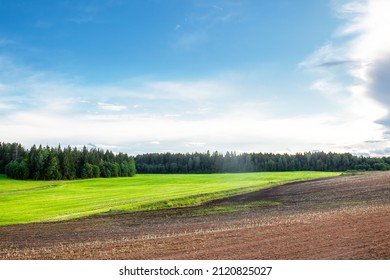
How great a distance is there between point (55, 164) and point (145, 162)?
6662cm

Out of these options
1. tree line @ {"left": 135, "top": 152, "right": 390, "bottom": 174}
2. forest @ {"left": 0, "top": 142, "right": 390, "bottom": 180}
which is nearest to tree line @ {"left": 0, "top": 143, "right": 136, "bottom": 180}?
forest @ {"left": 0, "top": 142, "right": 390, "bottom": 180}

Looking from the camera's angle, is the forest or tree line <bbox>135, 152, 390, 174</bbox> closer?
the forest

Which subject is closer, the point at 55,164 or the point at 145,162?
the point at 55,164

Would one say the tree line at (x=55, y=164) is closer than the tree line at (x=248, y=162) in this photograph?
Yes

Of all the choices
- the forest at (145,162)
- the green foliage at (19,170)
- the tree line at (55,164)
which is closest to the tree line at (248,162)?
the forest at (145,162)

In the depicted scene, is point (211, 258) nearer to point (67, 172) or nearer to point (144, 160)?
point (67, 172)

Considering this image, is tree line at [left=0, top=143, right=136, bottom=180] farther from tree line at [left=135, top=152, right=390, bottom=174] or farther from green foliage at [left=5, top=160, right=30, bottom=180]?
tree line at [left=135, top=152, right=390, bottom=174]

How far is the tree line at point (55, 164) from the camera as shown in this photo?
100438 millimetres

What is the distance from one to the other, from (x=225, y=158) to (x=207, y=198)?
347 ft

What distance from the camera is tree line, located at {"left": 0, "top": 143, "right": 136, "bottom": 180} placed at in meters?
100

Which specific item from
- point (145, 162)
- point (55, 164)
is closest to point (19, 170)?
point (55, 164)

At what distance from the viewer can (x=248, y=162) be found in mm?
151125

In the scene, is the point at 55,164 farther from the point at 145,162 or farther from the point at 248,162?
the point at 248,162

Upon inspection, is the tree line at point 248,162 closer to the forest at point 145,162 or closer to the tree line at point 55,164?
the forest at point 145,162
